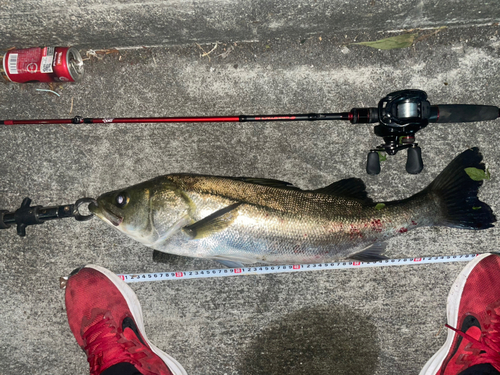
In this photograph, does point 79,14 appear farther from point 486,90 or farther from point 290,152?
point 486,90

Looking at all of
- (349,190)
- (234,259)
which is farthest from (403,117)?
(234,259)

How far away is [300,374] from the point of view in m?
3.14

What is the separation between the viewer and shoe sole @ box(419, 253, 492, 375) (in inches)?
120

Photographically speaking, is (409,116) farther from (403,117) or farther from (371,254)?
(371,254)

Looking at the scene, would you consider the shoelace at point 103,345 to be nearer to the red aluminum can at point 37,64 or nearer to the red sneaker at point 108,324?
the red sneaker at point 108,324

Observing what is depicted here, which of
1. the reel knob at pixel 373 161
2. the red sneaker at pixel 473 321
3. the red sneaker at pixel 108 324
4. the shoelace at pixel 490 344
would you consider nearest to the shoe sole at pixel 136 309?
the red sneaker at pixel 108 324

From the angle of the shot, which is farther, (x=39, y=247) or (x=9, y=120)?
(x=39, y=247)

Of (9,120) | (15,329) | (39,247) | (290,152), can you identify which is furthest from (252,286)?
(9,120)

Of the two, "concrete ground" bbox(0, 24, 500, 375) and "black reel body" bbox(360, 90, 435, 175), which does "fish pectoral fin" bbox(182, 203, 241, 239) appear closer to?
"concrete ground" bbox(0, 24, 500, 375)

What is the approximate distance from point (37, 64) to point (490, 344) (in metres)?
5.33

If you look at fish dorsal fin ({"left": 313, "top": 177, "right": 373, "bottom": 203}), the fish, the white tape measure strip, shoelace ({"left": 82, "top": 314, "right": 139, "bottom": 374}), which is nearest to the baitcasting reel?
fish dorsal fin ({"left": 313, "top": 177, "right": 373, "bottom": 203})

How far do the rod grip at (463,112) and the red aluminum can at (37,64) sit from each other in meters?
3.38

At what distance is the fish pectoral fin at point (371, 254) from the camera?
8.66 feet

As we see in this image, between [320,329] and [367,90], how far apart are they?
2.55m
